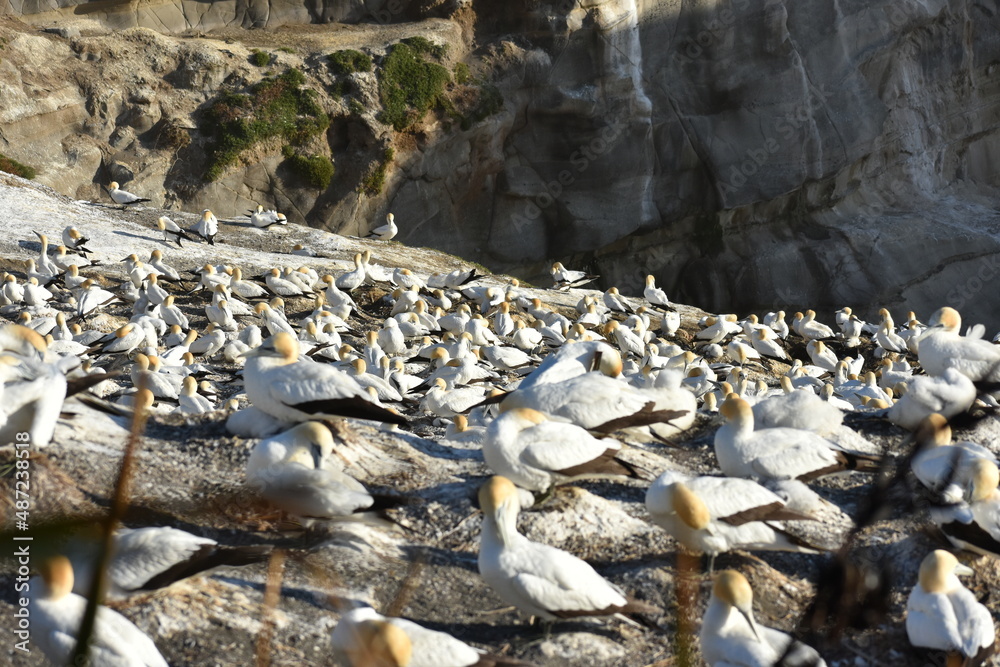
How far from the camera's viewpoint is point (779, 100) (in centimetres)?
2205

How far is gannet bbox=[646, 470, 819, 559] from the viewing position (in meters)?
3.45

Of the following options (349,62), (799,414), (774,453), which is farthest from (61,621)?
(349,62)

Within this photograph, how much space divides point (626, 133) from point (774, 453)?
59.1 ft

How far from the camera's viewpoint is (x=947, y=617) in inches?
121

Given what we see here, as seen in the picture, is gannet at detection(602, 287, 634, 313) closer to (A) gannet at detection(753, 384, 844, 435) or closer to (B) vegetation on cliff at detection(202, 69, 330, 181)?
(B) vegetation on cliff at detection(202, 69, 330, 181)

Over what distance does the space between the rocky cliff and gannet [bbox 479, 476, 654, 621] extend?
1613 centimetres

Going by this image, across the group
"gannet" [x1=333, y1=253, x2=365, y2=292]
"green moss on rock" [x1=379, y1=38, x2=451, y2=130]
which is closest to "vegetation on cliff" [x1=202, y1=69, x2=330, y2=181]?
"green moss on rock" [x1=379, y1=38, x2=451, y2=130]

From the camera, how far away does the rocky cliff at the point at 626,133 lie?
60.4ft

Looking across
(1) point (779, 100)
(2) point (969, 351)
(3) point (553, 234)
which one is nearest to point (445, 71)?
(3) point (553, 234)

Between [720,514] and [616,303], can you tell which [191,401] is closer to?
[720,514]

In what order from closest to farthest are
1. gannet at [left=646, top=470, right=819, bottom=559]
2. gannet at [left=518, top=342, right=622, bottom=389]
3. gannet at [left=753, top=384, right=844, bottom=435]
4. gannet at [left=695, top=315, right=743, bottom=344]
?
gannet at [left=646, top=470, right=819, bottom=559]
gannet at [left=753, top=384, right=844, bottom=435]
gannet at [left=518, top=342, right=622, bottom=389]
gannet at [left=695, top=315, right=743, bottom=344]

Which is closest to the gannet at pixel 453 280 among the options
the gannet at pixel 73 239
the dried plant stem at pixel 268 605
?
the gannet at pixel 73 239
